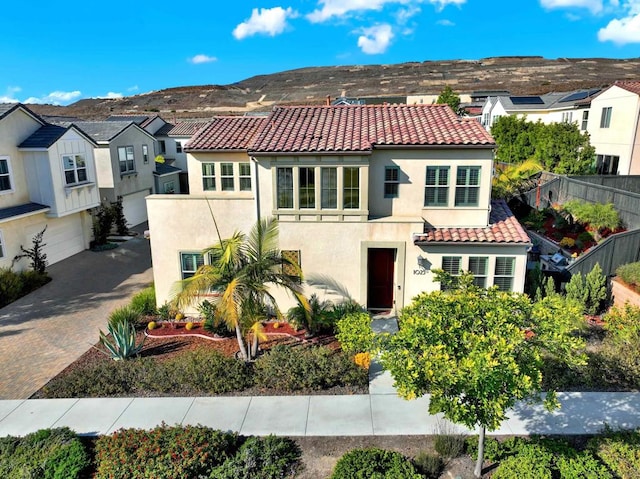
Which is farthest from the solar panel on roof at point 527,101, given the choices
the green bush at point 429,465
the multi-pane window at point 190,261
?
the green bush at point 429,465

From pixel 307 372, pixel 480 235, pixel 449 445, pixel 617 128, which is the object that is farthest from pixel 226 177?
pixel 617 128

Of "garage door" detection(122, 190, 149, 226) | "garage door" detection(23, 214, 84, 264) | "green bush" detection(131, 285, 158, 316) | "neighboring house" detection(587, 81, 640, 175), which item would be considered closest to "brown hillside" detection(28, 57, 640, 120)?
"garage door" detection(122, 190, 149, 226)

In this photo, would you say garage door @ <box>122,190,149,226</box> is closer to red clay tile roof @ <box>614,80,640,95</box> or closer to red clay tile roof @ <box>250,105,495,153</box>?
red clay tile roof @ <box>250,105,495,153</box>

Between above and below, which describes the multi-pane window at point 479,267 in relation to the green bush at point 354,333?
above

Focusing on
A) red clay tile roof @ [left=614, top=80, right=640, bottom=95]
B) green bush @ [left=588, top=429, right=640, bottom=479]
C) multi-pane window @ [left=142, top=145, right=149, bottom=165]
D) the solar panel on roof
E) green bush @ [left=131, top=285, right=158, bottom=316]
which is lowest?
green bush @ [left=588, top=429, right=640, bottom=479]

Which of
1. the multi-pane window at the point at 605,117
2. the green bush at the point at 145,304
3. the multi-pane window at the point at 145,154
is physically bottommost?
the green bush at the point at 145,304

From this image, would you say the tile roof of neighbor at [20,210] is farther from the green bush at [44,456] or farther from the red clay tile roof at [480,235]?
the red clay tile roof at [480,235]

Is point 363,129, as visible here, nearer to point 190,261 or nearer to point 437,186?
point 437,186
